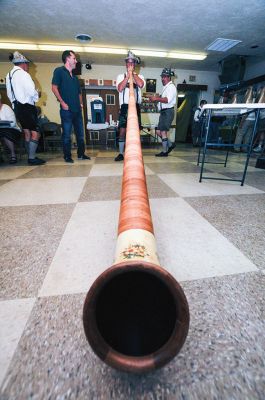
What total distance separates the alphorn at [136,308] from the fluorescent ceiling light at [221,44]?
23.3 feet

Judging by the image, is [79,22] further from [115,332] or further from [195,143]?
[115,332]

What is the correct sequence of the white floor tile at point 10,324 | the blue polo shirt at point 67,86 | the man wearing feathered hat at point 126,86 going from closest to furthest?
1. the white floor tile at point 10,324
2. the man wearing feathered hat at point 126,86
3. the blue polo shirt at point 67,86

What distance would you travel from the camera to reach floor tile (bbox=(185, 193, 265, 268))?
101 centimetres

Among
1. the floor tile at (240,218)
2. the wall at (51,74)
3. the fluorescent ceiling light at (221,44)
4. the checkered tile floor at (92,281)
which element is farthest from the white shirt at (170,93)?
the wall at (51,74)

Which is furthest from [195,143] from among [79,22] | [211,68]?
[79,22]

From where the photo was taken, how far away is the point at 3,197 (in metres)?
1.78

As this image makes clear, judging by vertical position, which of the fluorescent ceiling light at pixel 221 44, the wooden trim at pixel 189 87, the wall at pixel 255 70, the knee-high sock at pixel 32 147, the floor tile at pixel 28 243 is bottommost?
the floor tile at pixel 28 243

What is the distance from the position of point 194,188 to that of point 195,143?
6238 millimetres

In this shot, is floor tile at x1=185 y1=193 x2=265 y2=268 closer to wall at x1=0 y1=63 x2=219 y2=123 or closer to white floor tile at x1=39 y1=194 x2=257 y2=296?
white floor tile at x1=39 y1=194 x2=257 y2=296

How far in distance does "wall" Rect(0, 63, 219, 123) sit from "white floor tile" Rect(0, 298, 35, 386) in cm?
863

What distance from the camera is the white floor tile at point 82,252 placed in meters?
0.77

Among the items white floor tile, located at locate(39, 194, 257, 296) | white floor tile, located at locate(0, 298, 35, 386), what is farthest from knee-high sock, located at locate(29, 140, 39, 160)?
white floor tile, located at locate(0, 298, 35, 386)

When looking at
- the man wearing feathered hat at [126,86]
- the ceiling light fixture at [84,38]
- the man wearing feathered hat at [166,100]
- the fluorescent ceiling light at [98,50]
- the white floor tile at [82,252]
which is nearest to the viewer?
the white floor tile at [82,252]

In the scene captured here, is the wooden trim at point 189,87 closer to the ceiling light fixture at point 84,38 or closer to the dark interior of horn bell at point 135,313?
the ceiling light fixture at point 84,38
